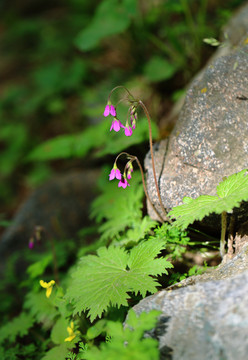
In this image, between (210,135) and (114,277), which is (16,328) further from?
(210,135)

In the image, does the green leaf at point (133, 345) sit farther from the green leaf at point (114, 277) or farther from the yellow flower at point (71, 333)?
the yellow flower at point (71, 333)

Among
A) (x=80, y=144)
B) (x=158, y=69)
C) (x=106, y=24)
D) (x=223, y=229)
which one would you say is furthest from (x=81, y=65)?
(x=223, y=229)

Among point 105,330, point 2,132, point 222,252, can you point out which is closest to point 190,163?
point 222,252

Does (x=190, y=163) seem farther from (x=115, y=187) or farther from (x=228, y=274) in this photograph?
(x=115, y=187)

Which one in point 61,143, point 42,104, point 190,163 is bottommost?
point 190,163

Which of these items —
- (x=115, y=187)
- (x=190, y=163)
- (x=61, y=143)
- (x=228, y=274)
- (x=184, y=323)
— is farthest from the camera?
(x=61, y=143)

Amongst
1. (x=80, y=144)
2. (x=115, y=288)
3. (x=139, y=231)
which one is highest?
(x=80, y=144)
